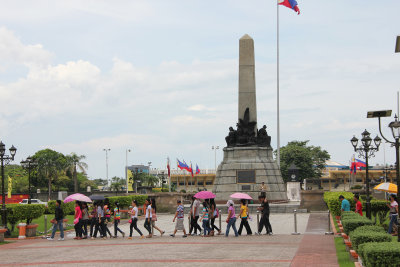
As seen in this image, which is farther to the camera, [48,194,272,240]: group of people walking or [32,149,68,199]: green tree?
[32,149,68,199]: green tree

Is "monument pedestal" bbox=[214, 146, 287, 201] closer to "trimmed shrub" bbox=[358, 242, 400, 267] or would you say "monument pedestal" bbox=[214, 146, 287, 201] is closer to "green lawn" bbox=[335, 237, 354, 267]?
"green lawn" bbox=[335, 237, 354, 267]

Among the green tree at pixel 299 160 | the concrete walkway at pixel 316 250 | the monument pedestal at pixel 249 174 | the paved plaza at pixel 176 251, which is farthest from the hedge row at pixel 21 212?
the green tree at pixel 299 160

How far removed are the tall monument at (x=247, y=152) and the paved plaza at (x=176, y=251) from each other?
1432cm

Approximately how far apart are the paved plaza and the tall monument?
1432 cm

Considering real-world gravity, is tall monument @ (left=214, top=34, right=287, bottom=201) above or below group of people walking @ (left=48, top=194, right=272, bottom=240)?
above

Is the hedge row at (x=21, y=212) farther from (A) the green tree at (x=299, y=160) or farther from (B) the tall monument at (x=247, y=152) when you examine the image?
(A) the green tree at (x=299, y=160)

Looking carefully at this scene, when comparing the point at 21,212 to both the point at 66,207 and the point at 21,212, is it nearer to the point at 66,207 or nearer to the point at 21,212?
the point at 21,212

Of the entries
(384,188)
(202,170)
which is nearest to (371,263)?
(384,188)

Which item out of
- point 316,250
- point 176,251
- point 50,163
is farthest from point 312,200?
point 50,163

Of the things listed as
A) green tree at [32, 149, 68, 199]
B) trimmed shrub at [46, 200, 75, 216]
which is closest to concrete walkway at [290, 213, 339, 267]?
trimmed shrub at [46, 200, 75, 216]

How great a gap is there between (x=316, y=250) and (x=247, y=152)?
22211mm

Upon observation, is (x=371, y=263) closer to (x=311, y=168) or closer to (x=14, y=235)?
(x=14, y=235)

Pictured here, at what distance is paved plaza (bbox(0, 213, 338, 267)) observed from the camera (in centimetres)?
1455

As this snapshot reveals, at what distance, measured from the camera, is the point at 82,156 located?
4035 inches
